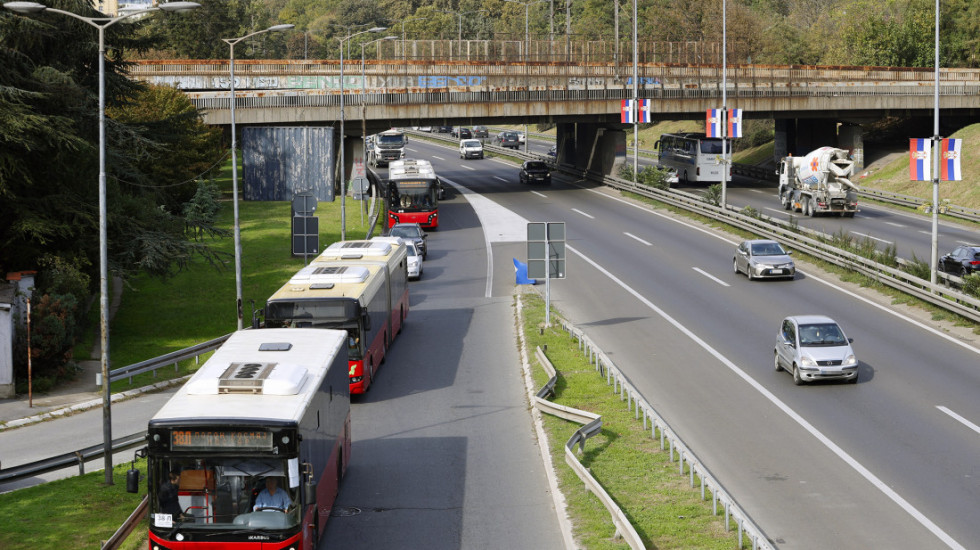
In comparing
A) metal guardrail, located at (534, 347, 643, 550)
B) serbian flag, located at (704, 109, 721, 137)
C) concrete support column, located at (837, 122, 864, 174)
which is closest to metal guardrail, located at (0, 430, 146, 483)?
metal guardrail, located at (534, 347, 643, 550)

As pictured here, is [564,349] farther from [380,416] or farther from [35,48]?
[35,48]

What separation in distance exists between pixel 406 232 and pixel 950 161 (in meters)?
23.2

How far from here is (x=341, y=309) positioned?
26672 millimetres

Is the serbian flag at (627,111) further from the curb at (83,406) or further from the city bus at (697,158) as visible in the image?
the curb at (83,406)

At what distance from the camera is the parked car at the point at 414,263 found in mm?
46469

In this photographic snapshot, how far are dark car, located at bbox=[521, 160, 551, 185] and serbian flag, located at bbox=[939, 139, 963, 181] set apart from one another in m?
44.2

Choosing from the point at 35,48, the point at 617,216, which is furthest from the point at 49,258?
the point at 617,216

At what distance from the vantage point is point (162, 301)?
42062mm

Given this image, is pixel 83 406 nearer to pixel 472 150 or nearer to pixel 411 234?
pixel 411 234

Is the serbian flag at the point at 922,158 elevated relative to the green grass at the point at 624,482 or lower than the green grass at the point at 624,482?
elevated

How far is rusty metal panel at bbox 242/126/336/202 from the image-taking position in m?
60.8

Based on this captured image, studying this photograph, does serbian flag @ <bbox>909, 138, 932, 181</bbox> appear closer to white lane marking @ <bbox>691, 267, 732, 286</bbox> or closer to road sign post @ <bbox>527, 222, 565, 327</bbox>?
white lane marking @ <bbox>691, 267, 732, 286</bbox>

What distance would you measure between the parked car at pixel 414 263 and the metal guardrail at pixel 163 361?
14627 millimetres

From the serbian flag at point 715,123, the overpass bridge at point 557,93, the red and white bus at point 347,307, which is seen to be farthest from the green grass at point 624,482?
the overpass bridge at point 557,93
